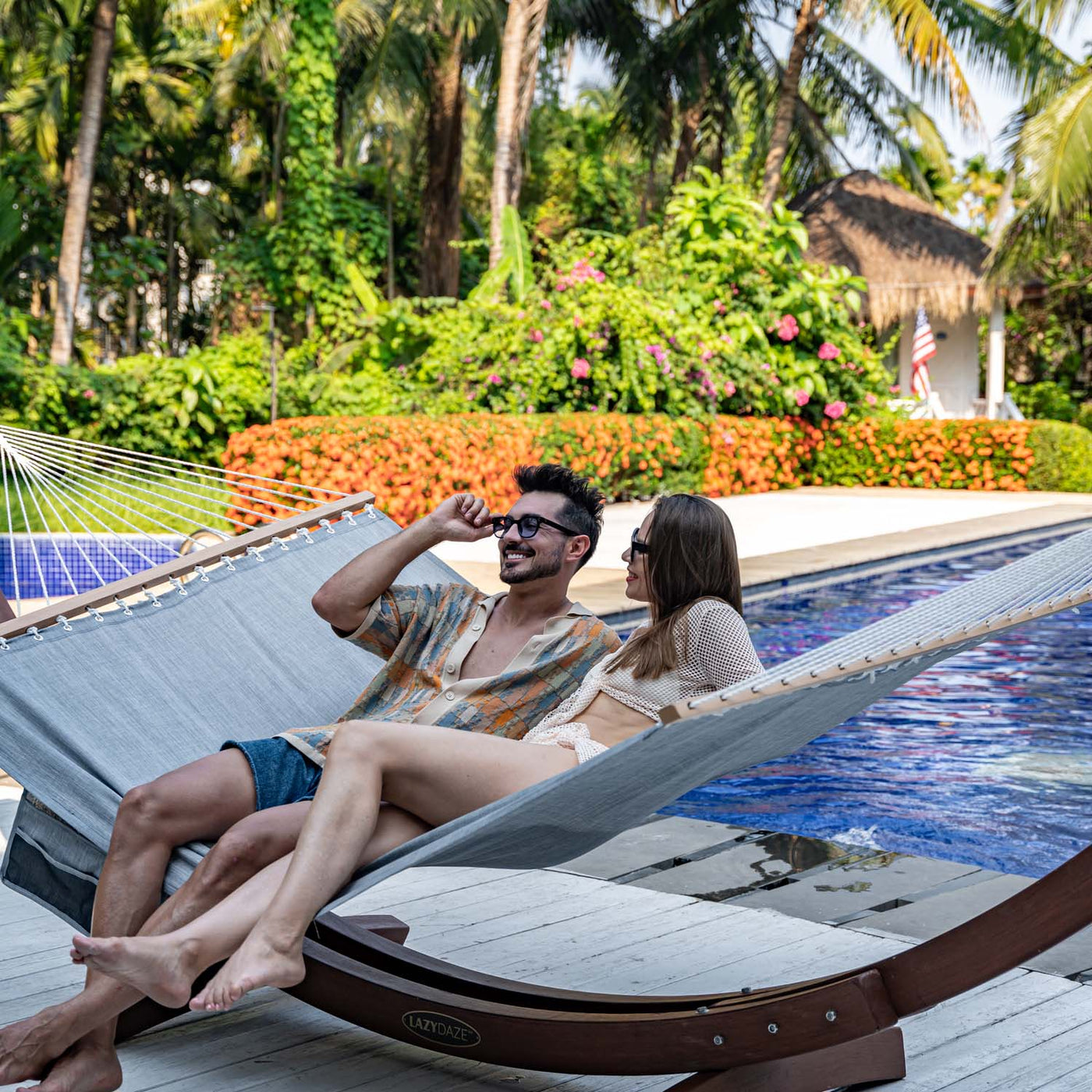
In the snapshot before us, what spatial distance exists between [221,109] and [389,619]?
63.1 ft

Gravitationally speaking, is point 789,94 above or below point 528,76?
above

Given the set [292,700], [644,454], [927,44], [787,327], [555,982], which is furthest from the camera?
[927,44]

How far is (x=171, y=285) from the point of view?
2048 cm

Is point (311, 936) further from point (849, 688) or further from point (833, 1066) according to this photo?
point (849, 688)

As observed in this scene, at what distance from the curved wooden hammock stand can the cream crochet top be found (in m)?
0.41

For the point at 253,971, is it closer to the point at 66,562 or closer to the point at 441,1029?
the point at 441,1029

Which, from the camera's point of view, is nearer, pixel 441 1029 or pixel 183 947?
pixel 183 947

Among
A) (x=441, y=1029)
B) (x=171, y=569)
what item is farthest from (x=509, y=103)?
(x=441, y=1029)

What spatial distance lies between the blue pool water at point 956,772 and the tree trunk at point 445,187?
12624 millimetres

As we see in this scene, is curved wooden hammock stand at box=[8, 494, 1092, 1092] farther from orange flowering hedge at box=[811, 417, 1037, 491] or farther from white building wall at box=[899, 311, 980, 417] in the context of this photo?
white building wall at box=[899, 311, 980, 417]

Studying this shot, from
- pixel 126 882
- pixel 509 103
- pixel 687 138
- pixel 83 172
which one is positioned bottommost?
pixel 126 882

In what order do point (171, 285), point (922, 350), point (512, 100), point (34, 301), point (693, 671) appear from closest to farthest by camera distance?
point (693, 671)
point (512, 100)
point (922, 350)
point (171, 285)
point (34, 301)

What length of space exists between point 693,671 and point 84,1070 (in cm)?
109

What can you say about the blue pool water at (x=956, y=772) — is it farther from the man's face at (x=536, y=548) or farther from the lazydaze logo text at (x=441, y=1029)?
the lazydaze logo text at (x=441, y=1029)
